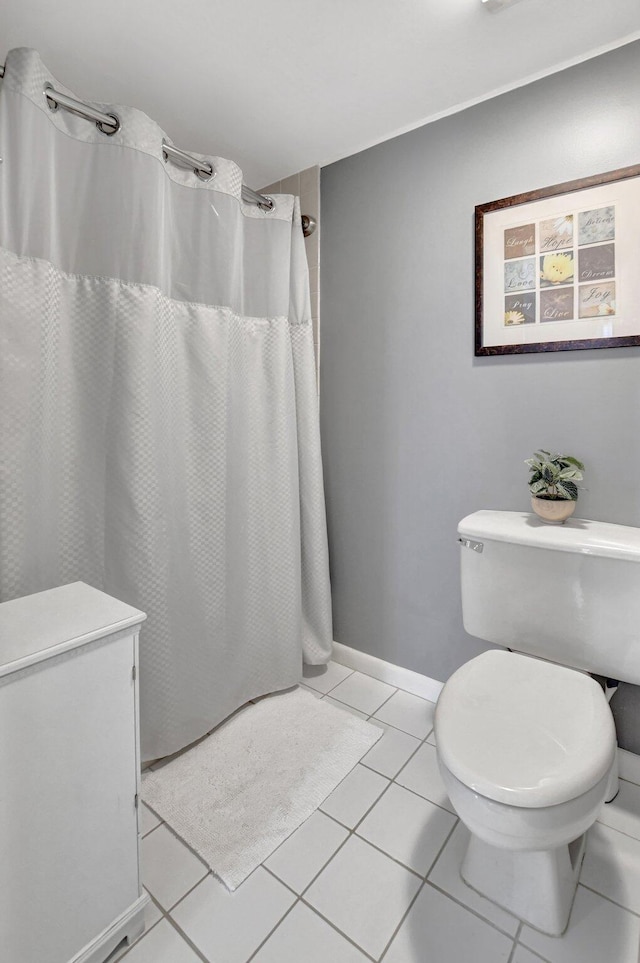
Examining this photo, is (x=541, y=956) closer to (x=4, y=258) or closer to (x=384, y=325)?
(x=384, y=325)

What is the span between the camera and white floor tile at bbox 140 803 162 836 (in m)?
1.29

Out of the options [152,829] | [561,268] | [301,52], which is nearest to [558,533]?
[561,268]

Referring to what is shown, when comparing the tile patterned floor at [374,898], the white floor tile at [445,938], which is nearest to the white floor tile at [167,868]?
the tile patterned floor at [374,898]

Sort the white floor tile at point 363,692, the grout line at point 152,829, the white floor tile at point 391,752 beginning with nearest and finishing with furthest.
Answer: the grout line at point 152,829 → the white floor tile at point 391,752 → the white floor tile at point 363,692

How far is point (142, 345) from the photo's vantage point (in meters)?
1.32

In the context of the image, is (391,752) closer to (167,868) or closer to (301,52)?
(167,868)

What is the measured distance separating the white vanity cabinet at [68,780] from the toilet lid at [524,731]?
684 mm

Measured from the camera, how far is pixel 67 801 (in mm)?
880

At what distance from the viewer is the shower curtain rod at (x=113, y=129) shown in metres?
1.17

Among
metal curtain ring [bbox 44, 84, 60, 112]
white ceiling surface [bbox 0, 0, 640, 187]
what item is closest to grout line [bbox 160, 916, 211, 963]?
metal curtain ring [bbox 44, 84, 60, 112]

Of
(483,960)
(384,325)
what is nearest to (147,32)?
(384,325)

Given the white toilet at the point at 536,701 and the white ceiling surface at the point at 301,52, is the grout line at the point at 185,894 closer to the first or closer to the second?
the white toilet at the point at 536,701

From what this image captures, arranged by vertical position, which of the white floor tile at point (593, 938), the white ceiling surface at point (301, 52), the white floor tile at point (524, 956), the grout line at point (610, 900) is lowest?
the white floor tile at point (524, 956)

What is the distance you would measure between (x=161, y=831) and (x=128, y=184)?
177 centimetres
